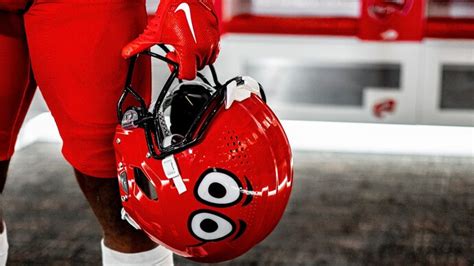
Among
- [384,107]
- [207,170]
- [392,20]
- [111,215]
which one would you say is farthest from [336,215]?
[207,170]

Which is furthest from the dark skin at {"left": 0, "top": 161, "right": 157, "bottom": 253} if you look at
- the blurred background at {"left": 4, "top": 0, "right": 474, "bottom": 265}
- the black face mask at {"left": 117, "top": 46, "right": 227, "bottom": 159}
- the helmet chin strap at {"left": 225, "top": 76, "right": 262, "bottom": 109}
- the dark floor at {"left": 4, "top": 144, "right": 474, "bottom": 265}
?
the blurred background at {"left": 4, "top": 0, "right": 474, "bottom": 265}

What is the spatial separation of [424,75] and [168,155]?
219 cm

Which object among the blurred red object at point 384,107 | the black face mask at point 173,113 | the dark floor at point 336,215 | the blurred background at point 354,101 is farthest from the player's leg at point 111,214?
the blurred red object at point 384,107

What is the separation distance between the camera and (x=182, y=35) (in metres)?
1.15

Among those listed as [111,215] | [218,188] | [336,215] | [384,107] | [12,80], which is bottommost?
[384,107]

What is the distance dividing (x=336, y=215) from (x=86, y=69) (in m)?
1.36

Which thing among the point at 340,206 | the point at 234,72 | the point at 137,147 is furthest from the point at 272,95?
the point at 137,147

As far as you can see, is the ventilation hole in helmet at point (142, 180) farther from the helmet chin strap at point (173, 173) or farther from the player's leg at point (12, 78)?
the player's leg at point (12, 78)

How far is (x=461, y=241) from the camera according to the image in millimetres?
2178

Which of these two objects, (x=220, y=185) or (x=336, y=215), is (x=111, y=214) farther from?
(x=336, y=215)

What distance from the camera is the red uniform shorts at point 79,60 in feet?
3.88

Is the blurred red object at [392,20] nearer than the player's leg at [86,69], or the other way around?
the player's leg at [86,69]

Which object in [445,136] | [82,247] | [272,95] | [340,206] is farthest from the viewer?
[272,95]

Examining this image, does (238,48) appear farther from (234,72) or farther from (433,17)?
(433,17)
